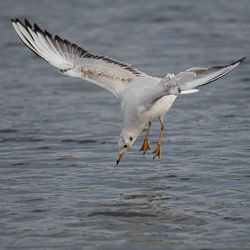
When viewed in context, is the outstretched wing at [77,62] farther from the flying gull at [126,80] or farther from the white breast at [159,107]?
the white breast at [159,107]

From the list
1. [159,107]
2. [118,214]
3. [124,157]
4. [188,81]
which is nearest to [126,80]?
[159,107]

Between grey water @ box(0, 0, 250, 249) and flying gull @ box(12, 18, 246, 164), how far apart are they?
663 mm

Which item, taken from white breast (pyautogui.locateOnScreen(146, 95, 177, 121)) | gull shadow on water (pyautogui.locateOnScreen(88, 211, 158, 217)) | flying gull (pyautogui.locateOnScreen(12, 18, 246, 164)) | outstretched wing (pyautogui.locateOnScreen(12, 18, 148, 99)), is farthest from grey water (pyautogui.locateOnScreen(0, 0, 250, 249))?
outstretched wing (pyautogui.locateOnScreen(12, 18, 148, 99))

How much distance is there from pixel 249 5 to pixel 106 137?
9.59 metres

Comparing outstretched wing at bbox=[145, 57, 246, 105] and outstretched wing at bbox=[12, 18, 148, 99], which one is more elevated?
outstretched wing at bbox=[12, 18, 148, 99]

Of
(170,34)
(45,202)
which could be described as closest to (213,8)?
(170,34)

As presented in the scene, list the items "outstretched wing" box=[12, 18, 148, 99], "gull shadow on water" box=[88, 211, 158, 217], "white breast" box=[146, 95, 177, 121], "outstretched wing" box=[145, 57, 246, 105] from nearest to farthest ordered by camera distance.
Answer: "outstretched wing" box=[145, 57, 246, 105] → "gull shadow on water" box=[88, 211, 158, 217] → "white breast" box=[146, 95, 177, 121] → "outstretched wing" box=[12, 18, 148, 99]

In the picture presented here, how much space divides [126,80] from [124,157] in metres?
1.13

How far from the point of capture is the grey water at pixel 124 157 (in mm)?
6434

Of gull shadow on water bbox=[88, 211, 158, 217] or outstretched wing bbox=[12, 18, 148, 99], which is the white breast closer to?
outstretched wing bbox=[12, 18, 148, 99]

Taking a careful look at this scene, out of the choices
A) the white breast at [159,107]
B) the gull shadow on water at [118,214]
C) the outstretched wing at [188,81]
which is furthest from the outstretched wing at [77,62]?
the gull shadow on water at [118,214]

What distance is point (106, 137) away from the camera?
9.80m

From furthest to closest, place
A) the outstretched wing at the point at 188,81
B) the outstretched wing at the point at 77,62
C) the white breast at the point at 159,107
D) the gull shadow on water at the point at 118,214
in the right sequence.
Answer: the outstretched wing at the point at 77,62
the white breast at the point at 159,107
the gull shadow on water at the point at 118,214
the outstretched wing at the point at 188,81

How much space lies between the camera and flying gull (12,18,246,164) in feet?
22.7
